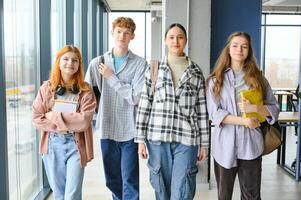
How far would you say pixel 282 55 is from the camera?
12070 mm

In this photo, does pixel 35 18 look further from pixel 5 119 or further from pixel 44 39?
pixel 5 119

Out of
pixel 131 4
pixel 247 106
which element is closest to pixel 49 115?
pixel 247 106

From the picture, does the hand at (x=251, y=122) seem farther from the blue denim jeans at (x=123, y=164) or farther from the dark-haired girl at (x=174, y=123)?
the blue denim jeans at (x=123, y=164)

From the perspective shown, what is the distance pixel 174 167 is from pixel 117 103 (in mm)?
704

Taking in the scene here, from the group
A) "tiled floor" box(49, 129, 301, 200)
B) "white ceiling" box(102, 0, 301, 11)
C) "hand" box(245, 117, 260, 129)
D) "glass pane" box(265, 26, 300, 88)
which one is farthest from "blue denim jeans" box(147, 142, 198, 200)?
"glass pane" box(265, 26, 300, 88)

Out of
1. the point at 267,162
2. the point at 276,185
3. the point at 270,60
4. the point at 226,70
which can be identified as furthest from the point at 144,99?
the point at 270,60

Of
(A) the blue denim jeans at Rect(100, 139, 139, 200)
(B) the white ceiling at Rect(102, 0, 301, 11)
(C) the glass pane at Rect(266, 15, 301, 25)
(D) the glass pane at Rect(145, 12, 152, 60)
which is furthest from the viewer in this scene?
(D) the glass pane at Rect(145, 12, 152, 60)

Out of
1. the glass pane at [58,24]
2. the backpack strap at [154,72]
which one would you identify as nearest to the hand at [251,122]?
the backpack strap at [154,72]

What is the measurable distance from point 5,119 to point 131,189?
1089 mm

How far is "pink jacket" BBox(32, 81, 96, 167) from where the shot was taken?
2.44 meters

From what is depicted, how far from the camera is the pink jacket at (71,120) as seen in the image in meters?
2.44

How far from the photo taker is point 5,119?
108 inches

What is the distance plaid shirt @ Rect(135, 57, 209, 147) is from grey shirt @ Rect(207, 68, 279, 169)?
8 cm

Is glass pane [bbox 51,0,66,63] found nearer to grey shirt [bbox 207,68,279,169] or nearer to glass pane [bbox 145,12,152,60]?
grey shirt [bbox 207,68,279,169]
